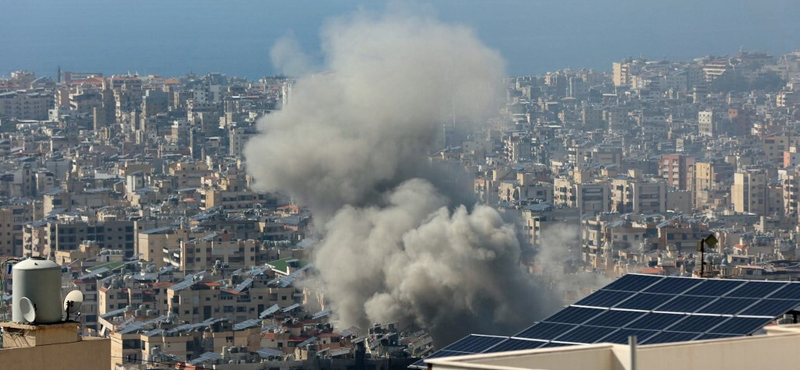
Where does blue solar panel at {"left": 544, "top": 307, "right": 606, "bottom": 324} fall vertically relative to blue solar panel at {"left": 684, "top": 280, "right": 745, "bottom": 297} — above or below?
below

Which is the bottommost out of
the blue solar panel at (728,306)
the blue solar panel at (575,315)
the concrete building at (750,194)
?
the concrete building at (750,194)

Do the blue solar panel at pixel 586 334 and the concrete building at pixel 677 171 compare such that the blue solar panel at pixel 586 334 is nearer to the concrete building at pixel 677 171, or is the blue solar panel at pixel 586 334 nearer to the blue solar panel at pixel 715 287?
the blue solar panel at pixel 715 287

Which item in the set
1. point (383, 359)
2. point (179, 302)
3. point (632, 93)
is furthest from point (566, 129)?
point (383, 359)

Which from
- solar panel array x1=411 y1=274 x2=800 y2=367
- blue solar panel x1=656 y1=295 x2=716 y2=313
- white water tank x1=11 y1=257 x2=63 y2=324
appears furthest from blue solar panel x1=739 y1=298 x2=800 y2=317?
white water tank x1=11 y1=257 x2=63 y2=324

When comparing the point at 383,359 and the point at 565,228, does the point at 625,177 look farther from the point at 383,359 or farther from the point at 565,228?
the point at 383,359

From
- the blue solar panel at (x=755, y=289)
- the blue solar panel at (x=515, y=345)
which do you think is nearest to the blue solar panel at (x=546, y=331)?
the blue solar panel at (x=515, y=345)

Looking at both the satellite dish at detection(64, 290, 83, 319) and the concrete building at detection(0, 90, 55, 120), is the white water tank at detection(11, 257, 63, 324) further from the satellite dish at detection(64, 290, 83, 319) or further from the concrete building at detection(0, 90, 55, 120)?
the concrete building at detection(0, 90, 55, 120)

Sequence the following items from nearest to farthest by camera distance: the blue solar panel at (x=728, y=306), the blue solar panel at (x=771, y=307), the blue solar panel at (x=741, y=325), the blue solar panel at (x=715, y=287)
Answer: the blue solar panel at (x=741, y=325), the blue solar panel at (x=771, y=307), the blue solar panel at (x=728, y=306), the blue solar panel at (x=715, y=287)
